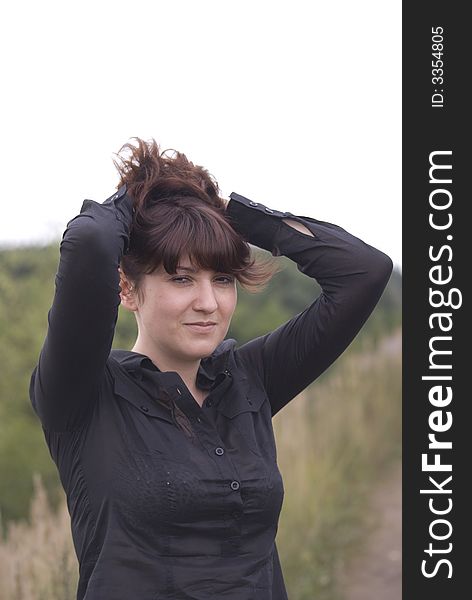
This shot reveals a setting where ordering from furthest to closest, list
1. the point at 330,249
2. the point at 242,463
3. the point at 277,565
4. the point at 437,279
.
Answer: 1. the point at 437,279
2. the point at 330,249
3. the point at 277,565
4. the point at 242,463

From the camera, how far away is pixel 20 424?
18.5ft

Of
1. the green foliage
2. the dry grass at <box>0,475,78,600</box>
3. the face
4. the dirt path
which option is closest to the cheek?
the face

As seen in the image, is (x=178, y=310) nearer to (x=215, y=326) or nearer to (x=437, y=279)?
(x=215, y=326)

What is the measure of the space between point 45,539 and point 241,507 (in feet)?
5.91

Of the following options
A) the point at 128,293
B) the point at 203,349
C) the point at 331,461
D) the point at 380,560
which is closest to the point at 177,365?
the point at 203,349

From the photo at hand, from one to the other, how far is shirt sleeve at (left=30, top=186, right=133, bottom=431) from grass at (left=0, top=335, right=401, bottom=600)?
1.53 metres

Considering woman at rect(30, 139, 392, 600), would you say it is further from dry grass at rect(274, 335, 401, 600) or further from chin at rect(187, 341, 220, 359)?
dry grass at rect(274, 335, 401, 600)

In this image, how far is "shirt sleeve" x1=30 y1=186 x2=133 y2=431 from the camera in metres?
2.03

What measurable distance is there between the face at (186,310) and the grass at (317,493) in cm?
150

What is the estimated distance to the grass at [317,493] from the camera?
3570 millimetres

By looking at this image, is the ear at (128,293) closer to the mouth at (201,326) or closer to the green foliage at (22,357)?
the mouth at (201,326)

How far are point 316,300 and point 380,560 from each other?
4192 mm

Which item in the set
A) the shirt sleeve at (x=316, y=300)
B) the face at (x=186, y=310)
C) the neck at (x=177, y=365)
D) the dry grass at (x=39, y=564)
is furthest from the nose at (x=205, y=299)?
the dry grass at (x=39, y=564)

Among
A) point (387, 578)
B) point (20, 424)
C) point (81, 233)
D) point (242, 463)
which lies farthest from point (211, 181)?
point (387, 578)
